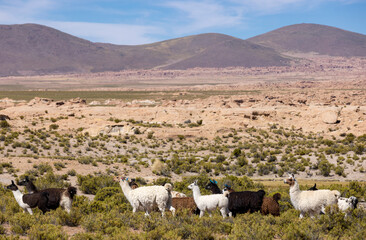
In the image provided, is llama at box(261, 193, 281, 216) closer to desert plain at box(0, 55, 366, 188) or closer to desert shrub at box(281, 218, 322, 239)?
desert shrub at box(281, 218, 322, 239)

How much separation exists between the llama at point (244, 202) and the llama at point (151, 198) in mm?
1729

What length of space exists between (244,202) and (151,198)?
2.69m

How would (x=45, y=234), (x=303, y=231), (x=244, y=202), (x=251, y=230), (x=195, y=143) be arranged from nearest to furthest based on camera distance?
(x=45, y=234), (x=303, y=231), (x=251, y=230), (x=244, y=202), (x=195, y=143)

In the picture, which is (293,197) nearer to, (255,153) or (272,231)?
(272,231)

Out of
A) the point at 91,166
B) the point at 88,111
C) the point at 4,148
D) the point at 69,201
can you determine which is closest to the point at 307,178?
the point at 91,166

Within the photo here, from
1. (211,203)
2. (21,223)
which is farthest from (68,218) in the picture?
(211,203)

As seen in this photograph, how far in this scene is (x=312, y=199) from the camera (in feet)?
33.3

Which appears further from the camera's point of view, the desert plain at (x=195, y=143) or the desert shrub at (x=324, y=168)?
the desert plain at (x=195, y=143)

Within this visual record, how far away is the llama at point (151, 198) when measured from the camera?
33.5ft

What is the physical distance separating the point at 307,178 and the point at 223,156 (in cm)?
751

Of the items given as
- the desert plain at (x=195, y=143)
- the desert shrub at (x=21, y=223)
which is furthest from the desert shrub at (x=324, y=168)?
the desert shrub at (x=21, y=223)

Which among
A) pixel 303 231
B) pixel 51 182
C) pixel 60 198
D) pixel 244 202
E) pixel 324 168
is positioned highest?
pixel 303 231

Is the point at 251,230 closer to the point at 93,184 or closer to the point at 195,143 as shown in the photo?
the point at 93,184

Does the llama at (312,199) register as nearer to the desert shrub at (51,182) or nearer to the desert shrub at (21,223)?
the desert shrub at (21,223)
